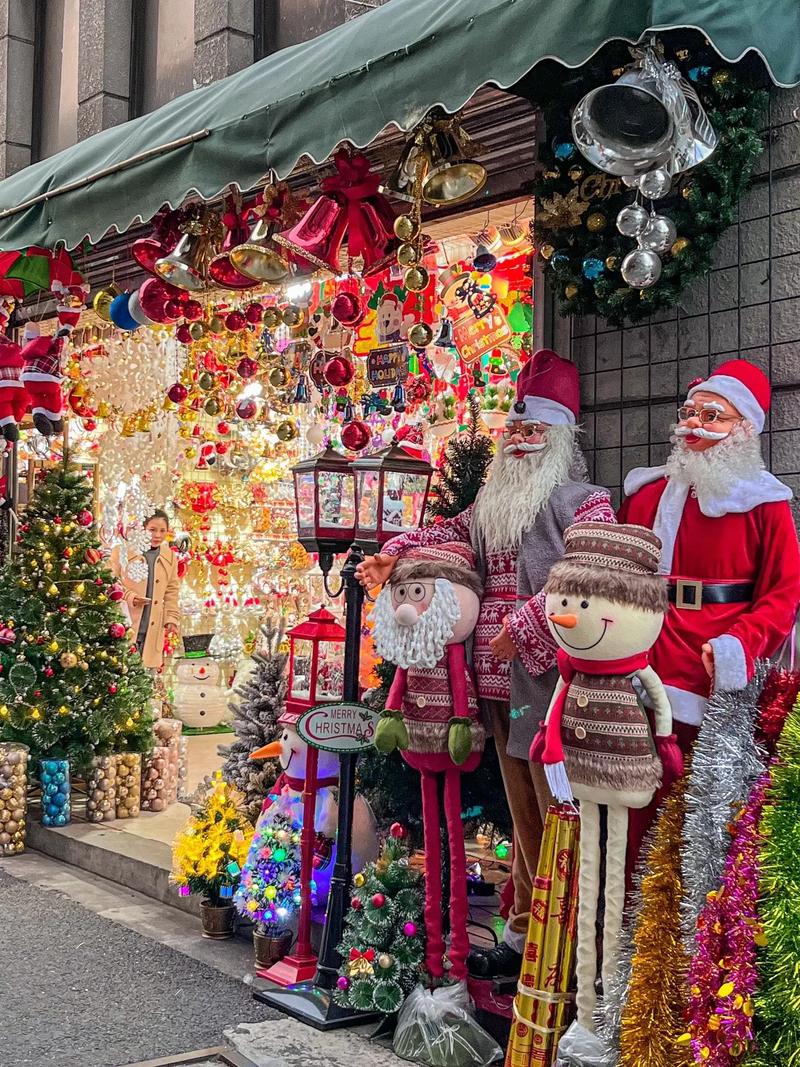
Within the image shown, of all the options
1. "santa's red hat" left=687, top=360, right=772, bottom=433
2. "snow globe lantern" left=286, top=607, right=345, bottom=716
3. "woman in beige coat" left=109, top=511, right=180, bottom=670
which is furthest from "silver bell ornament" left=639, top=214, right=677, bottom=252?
"woman in beige coat" left=109, top=511, right=180, bottom=670

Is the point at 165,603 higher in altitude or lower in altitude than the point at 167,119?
lower

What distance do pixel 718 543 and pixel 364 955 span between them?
5.97 feet

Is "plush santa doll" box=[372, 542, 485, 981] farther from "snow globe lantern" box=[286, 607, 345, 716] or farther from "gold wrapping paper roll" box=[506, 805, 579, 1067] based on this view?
"snow globe lantern" box=[286, 607, 345, 716]

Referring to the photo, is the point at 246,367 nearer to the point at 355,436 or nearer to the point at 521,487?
the point at 355,436

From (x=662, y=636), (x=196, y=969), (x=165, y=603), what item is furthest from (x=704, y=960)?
(x=165, y=603)

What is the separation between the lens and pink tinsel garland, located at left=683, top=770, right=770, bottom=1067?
2.64 metres

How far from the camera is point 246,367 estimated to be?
6836 millimetres

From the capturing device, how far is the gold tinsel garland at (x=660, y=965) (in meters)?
2.82

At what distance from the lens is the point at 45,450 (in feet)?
29.3

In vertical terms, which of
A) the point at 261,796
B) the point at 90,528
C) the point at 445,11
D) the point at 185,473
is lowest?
the point at 261,796

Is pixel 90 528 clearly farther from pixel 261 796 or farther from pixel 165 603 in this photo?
pixel 261 796

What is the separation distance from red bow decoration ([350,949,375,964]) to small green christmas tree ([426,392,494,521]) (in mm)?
1625

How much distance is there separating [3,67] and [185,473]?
3.52 metres

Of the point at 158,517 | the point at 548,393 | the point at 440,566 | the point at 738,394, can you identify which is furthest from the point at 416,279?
the point at 158,517
